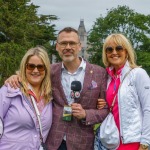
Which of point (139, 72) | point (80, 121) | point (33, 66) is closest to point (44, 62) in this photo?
point (33, 66)

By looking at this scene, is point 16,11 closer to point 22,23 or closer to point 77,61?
point 22,23

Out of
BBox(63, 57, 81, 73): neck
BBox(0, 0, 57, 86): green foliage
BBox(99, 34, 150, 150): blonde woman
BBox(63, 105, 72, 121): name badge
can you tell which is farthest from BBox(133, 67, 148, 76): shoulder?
BBox(0, 0, 57, 86): green foliage

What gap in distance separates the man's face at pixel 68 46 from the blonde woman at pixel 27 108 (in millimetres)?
290

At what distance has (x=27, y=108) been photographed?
4977mm

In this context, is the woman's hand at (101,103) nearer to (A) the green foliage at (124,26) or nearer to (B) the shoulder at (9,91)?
(B) the shoulder at (9,91)

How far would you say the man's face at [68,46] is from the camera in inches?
213

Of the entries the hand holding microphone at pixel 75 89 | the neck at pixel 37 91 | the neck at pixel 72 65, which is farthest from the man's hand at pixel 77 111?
the neck at pixel 72 65

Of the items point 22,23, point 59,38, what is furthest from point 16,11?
point 59,38

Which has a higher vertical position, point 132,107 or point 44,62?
point 44,62

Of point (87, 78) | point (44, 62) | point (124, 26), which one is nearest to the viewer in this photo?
point (44, 62)

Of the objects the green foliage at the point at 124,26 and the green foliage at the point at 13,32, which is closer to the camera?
the green foliage at the point at 13,32

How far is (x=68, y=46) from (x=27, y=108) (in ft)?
3.18

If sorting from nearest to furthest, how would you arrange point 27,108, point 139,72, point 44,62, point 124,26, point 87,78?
point 27,108 < point 139,72 < point 44,62 < point 87,78 < point 124,26

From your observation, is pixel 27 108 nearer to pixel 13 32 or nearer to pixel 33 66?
pixel 33 66
